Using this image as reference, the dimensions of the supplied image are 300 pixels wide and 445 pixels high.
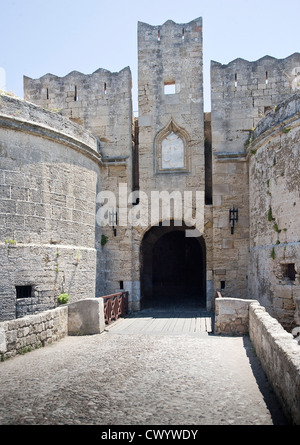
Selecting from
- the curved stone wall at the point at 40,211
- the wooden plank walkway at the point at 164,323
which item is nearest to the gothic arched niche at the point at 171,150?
the curved stone wall at the point at 40,211

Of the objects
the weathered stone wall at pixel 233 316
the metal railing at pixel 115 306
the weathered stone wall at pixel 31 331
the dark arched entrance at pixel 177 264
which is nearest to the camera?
the weathered stone wall at pixel 31 331

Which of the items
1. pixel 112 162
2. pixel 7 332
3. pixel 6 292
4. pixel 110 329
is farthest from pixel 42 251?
pixel 112 162

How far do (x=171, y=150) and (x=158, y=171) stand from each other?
30.4 inches

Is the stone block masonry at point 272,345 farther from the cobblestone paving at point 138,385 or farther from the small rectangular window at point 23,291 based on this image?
the small rectangular window at point 23,291

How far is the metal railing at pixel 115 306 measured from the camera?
Result: 937 cm

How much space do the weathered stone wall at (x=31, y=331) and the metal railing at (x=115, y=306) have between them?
5.02ft

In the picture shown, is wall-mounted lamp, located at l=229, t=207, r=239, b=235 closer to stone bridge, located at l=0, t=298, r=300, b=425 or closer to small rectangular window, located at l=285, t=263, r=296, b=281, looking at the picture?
small rectangular window, located at l=285, t=263, r=296, b=281

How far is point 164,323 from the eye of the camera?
9.65 meters

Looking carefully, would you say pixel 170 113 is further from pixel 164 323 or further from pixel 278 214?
pixel 164 323

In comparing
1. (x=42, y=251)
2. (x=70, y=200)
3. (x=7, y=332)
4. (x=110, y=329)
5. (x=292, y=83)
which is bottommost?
(x=110, y=329)

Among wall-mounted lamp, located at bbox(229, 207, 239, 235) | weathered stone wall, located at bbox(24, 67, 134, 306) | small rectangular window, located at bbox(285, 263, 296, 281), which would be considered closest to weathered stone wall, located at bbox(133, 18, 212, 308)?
weathered stone wall, located at bbox(24, 67, 134, 306)
